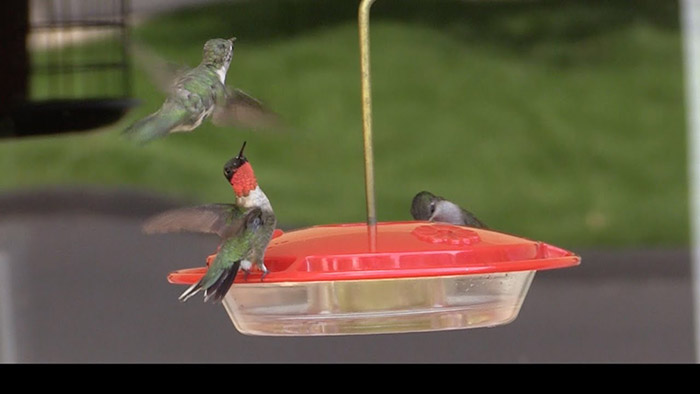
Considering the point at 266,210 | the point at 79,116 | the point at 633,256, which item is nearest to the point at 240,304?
the point at 266,210

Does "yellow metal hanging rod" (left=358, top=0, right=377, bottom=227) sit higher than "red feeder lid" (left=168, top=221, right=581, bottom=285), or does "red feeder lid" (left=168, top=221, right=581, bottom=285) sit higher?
"yellow metal hanging rod" (left=358, top=0, right=377, bottom=227)

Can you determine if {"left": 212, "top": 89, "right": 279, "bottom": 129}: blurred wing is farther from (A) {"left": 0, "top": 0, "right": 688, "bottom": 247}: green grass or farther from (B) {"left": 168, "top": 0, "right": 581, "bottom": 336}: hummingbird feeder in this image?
(A) {"left": 0, "top": 0, "right": 688, "bottom": 247}: green grass

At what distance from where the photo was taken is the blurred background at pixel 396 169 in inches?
165

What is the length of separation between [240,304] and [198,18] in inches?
114

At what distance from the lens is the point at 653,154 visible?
A: 4.43m

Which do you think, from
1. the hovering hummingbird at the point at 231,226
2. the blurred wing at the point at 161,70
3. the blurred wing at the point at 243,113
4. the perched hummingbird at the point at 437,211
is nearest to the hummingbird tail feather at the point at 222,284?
the hovering hummingbird at the point at 231,226

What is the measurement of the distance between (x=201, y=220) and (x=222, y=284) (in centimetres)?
9

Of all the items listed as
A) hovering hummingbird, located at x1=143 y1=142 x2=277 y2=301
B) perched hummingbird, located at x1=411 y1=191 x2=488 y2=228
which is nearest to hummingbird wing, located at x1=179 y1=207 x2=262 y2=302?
hovering hummingbird, located at x1=143 y1=142 x2=277 y2=301

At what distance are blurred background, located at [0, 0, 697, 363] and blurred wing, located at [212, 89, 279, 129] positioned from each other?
2.58 m

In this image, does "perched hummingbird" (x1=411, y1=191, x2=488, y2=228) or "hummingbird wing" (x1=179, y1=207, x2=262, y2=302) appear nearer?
"hummingbird wing" (x1=179, y1=207, x2=262, y2=302)

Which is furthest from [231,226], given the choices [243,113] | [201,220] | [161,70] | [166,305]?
[166,305]

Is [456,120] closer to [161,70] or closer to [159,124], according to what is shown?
[161,70]

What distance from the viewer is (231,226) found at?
4.71 ft

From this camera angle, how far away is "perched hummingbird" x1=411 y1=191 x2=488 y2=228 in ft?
6.45
